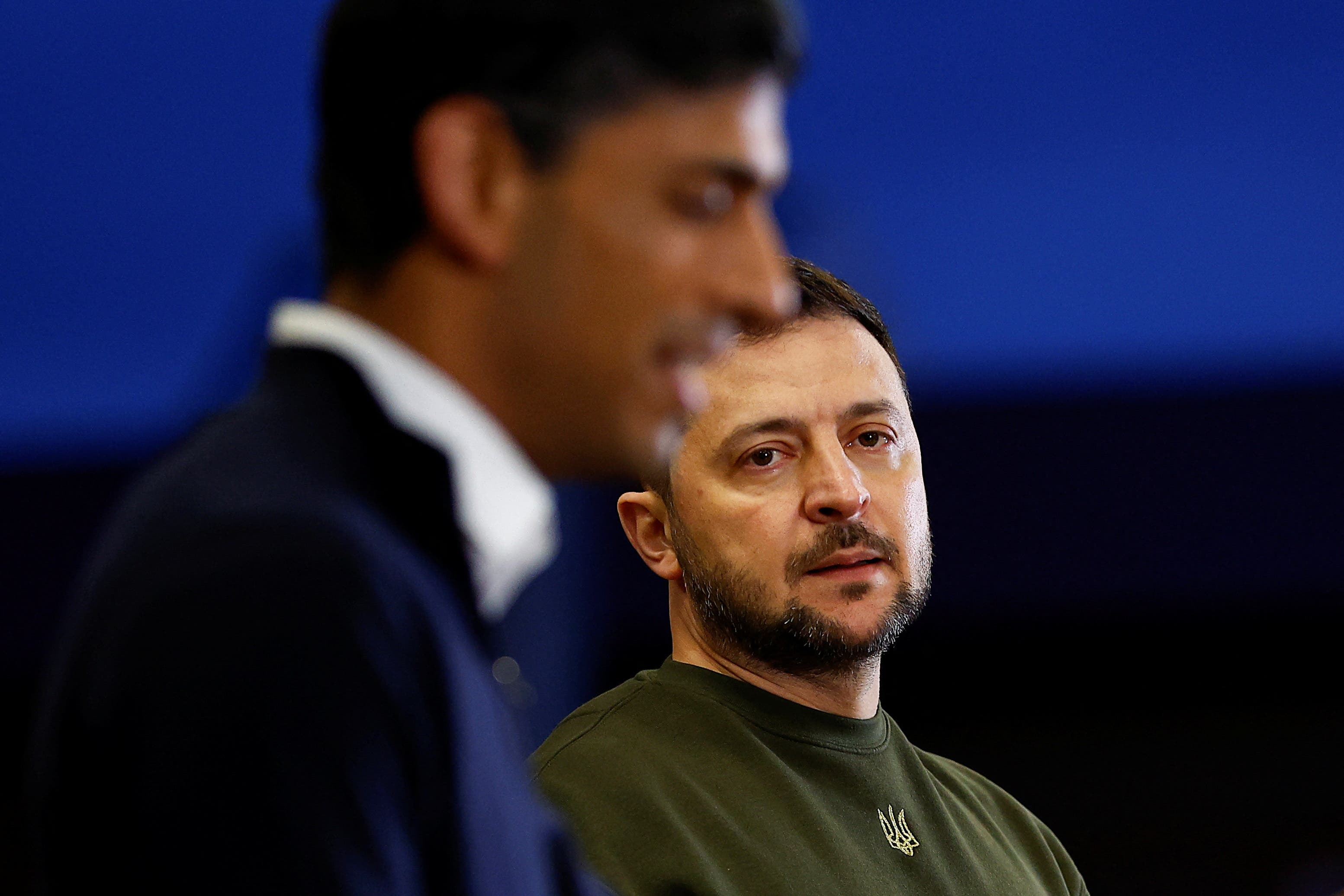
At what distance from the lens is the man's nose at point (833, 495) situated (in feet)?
3.92

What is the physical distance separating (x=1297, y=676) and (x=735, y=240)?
8.48 ft

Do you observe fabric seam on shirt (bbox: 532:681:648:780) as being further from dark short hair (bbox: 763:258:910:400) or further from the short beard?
dark short hair (bbox: 763:258:910:400)

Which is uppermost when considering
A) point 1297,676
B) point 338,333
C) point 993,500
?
point 338,333

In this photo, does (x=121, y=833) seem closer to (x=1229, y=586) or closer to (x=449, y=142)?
(x=449, y=142)

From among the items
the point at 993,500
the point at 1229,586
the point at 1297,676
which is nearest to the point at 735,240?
the point at 993,500

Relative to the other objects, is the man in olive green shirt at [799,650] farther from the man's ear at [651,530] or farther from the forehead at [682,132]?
the forehead at [682,132]

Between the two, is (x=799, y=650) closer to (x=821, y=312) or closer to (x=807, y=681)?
(x=807, y=681)

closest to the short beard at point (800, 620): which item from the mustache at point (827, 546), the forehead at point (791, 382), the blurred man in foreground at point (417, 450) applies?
the mustache at point (827, 546)

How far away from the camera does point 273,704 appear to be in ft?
1.50

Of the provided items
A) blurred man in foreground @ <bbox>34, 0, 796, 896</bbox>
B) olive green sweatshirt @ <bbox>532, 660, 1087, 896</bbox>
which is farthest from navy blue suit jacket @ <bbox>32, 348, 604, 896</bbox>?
olive green sweatshirt @ <bbox>532, 660, 1087, 896</bbox>

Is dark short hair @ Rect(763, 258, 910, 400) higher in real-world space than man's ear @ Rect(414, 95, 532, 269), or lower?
lower

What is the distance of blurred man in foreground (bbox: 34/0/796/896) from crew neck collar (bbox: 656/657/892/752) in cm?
62

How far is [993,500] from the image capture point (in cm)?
262

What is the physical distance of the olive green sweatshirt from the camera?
1.05 meters
